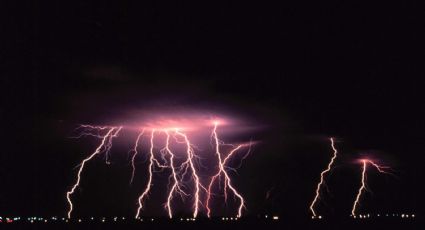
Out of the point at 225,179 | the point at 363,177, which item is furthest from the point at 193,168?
the point at 363,177

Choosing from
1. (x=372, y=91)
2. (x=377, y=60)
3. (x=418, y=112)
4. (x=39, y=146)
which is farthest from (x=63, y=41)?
(x=418, y=112)

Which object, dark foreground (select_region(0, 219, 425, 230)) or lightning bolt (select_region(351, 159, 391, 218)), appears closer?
dark foreground (select_region(0, 219, 425, 230))

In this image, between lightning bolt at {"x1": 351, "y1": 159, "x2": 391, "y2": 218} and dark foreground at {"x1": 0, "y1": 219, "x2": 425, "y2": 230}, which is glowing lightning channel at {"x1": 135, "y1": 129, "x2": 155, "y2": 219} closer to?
dark foreground at {"x1": 0, "y1": 219, "x2": 425, "y2": 230}

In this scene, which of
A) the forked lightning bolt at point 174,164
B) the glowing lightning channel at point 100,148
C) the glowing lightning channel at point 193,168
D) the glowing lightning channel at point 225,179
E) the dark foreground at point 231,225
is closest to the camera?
the dark foreground at point 231,225

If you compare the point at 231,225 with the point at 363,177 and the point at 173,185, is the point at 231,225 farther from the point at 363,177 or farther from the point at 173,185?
the point at 363,177

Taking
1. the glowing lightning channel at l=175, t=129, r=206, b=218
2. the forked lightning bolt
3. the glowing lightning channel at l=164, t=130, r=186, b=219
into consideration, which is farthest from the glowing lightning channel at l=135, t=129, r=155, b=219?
the glowing lightning channel at l=175, t=129, r=206, b=218

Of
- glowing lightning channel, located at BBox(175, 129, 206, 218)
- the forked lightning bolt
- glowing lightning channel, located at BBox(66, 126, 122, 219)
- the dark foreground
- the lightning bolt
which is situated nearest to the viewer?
the dark foreground

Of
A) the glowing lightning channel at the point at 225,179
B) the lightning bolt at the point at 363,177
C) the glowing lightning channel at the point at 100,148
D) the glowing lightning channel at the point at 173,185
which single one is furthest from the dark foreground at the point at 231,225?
the lightning bolt at the point at 363,177

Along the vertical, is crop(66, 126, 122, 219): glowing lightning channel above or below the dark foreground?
above

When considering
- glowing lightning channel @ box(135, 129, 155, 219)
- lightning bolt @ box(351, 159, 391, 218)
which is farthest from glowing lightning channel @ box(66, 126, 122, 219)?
lightning bolt @ box(351, 159, 391, 218)

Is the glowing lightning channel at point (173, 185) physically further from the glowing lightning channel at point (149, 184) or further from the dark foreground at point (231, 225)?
the dark foreground at point (231, 225)

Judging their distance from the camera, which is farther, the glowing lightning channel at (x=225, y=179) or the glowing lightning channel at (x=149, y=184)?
the glowing lightning channel at (x=225, y=179)

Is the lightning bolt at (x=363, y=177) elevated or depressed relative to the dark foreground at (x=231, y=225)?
elevated

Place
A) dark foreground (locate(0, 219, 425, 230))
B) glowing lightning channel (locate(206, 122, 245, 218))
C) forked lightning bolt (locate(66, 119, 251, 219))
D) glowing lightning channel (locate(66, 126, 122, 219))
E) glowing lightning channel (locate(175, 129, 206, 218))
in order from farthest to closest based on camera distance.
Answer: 1. glowing lightning channel (locate(206, 122, 245, 218))
2. glowing lightning channel (locate(175, 129, 206, 218))
3. forked lightning bolt (locate(66, 119, 251, 219))
4. glowing lightning channel (locate(66, 126, 122, 219))
5. dark foreground (locate(0, 219, 425, 230))
